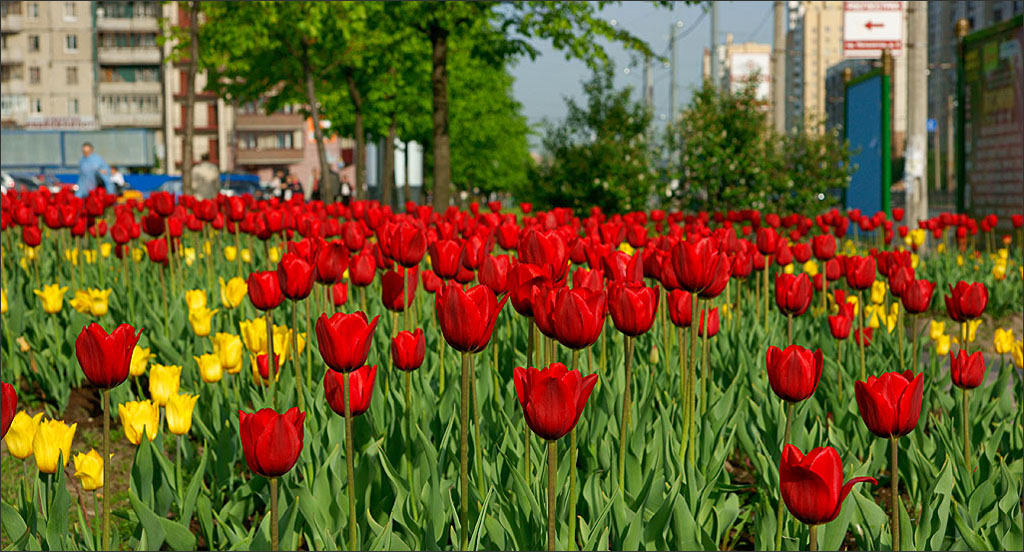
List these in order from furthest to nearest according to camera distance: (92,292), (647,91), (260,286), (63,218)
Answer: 1. (647,91)
2. (63,218)
3. (92,292)
4. (260,286)

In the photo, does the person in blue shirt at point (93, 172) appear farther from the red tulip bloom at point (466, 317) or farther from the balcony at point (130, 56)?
the balcony at point (130, 56)

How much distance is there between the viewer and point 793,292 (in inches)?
141

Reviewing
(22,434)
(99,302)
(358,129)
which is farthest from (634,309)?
(358,129)

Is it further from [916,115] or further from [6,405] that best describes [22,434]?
[916,115]

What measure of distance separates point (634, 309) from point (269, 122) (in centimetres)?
8956

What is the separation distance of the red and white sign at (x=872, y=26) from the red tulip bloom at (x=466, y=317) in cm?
1290

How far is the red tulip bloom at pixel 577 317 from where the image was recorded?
2156 millimetres

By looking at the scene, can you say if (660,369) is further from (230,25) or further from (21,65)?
(21,65)

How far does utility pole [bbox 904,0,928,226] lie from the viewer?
1326 centimetres

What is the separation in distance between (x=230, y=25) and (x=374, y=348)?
19.1 meters

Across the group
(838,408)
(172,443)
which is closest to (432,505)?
(838,408)

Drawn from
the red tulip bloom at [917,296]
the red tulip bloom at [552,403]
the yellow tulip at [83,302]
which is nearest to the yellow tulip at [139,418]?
the red tulip bloom at [552,403]

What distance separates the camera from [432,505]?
101 inches

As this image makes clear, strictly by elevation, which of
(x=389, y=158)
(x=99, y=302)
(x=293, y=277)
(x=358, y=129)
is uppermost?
(x=358, y=129)
